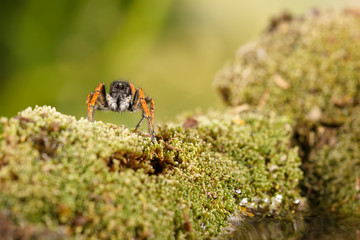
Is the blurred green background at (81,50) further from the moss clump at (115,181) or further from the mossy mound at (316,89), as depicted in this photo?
the moss clump at (115,181)

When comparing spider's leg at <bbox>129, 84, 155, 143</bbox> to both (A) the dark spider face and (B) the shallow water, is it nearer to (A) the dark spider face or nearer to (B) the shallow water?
(A) the dark spider face

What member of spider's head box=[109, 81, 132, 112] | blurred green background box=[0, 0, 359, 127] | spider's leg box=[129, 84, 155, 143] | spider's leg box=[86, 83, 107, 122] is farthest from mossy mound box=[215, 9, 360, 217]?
spider's leg box=[86, 83, 107, 122]

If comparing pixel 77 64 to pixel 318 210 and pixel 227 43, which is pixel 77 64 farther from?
pixel 318 210

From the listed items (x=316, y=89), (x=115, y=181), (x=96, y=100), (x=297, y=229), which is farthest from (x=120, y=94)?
(x=316, y=89)

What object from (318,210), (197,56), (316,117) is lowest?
(318,210)

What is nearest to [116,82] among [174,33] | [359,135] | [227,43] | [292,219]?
[292,219]

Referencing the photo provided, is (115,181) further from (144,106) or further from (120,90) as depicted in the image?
(120,90)
